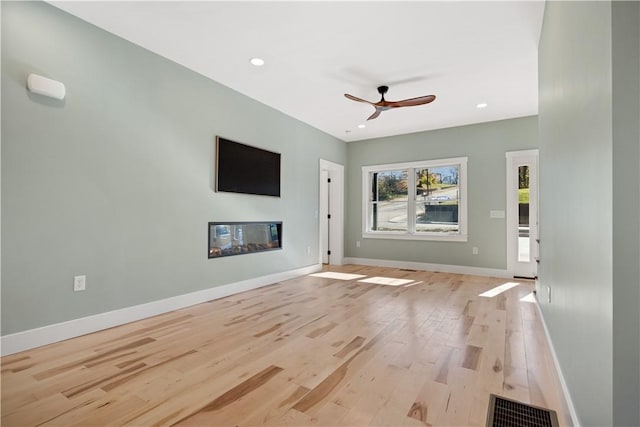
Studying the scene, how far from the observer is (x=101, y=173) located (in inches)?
110

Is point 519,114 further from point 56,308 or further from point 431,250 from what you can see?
point 56,308

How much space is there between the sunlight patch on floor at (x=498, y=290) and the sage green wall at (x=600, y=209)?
2.40m

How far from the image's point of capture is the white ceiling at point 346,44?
2.57 metres

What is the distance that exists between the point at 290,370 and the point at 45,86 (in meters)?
2.79

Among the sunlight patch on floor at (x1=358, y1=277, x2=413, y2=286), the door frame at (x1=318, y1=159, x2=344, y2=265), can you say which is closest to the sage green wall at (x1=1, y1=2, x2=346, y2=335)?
the sunlight patch on floor at (x1=358, y1=277, x2=413, y2=286)

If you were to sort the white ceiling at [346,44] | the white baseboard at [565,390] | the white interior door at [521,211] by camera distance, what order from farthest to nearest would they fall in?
the white interior door at [521,211], the white ceiling at [346,44], the white baseboard at [565,390]

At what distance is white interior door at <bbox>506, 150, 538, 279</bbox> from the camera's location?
5.11 meters

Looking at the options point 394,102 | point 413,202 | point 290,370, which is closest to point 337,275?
point 413,202

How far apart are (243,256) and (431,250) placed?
11.6 feet

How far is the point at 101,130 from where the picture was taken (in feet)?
9.22

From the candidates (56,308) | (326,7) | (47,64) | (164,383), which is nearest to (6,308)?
(56,308)

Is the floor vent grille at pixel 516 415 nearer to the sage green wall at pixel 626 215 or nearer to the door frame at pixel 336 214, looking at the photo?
the sage green wall at pixel 626 215

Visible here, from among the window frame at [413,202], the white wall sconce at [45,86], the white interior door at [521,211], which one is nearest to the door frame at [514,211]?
the white interior door at [521,211]

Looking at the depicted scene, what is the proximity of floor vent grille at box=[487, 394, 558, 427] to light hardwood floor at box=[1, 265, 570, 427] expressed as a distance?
0.15ft
